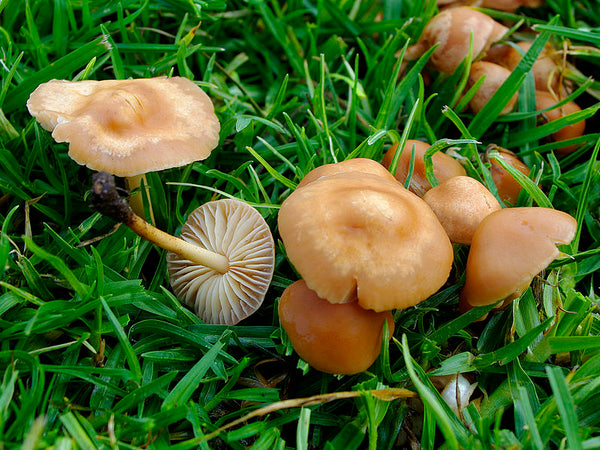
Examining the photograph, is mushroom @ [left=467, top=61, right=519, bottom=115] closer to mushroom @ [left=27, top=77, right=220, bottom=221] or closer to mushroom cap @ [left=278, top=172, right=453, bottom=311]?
mushroom cap @ [left=278, top=172, right=453, bottom=311]

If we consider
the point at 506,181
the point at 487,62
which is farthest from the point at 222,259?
the point at 487,62

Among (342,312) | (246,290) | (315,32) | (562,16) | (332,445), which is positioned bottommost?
(332,445)

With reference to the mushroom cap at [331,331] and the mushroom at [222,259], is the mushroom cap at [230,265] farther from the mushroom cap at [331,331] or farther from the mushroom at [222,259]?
the mushroom cap at [331,331]

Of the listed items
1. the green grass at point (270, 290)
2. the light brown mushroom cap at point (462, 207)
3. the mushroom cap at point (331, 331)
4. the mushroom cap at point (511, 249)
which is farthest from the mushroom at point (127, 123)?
the mushroom cap at point (511, 249)

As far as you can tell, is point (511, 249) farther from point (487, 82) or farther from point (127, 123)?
point (127, 123)

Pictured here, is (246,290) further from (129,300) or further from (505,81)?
(505,81)


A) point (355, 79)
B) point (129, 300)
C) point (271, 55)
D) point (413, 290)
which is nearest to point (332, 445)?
point (413, 290)
